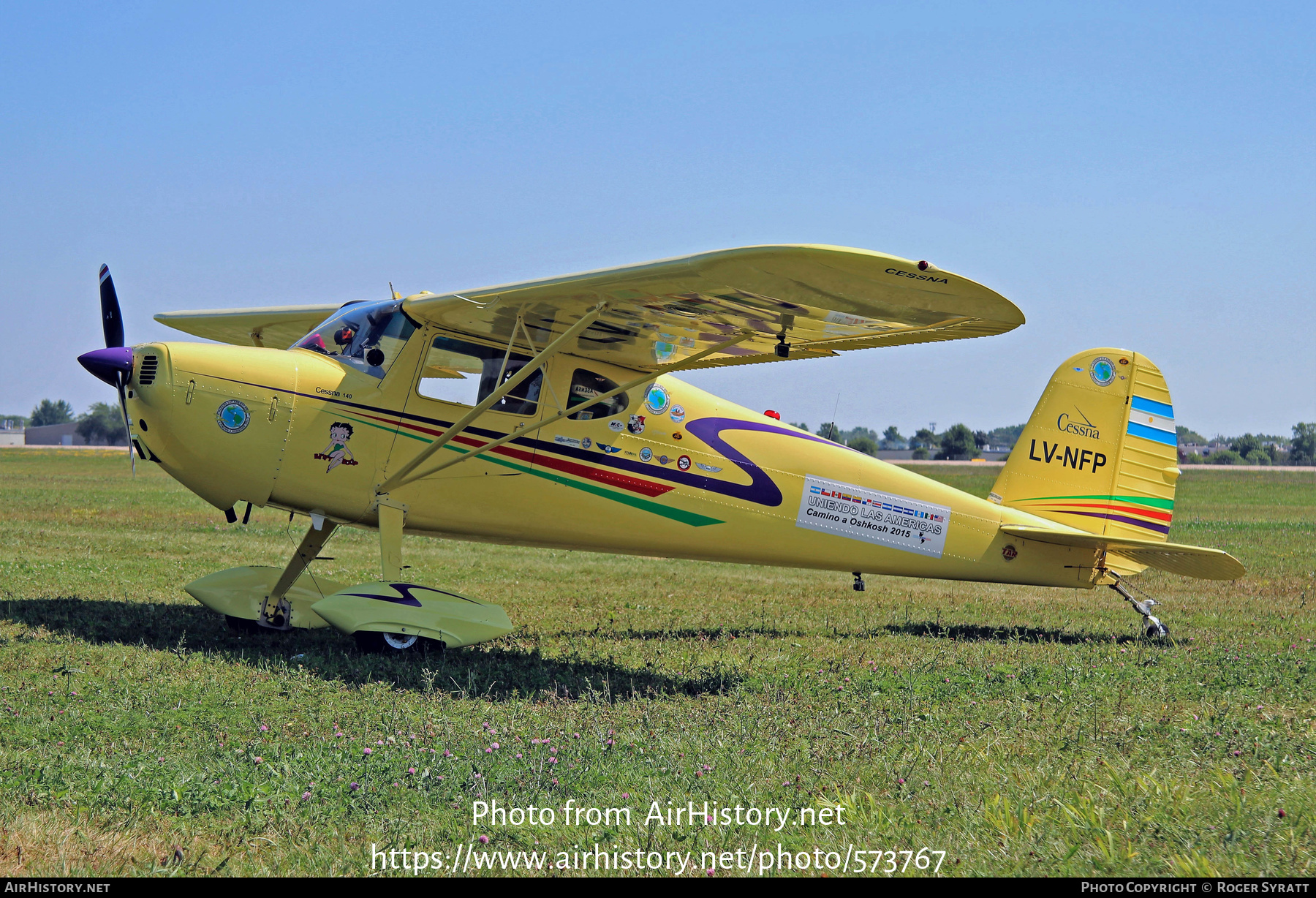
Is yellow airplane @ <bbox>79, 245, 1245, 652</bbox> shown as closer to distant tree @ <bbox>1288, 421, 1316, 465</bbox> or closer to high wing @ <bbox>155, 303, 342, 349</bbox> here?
high wing @ <bbox>155, 303, 342, 349</bbox>

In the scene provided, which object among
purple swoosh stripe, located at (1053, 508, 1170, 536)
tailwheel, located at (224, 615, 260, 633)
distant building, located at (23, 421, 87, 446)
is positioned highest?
purple swoosh stripe, located at (1053, 508, 1170, 536)

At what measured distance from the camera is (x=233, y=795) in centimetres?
426

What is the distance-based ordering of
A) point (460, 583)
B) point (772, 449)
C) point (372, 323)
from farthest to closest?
point (460, 583)
point (772, 449)
point (372, 323)

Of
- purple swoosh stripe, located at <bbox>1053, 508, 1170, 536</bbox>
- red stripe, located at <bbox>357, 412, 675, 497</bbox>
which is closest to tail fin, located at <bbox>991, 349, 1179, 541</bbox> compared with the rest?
purple swoosh stripe, located at <bbox>1053, 508, 1170, 536</bbox>

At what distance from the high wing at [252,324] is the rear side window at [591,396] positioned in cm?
324

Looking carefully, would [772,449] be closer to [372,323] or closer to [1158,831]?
[372,323]

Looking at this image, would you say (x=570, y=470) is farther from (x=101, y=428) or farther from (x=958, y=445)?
(x=101, y=428)

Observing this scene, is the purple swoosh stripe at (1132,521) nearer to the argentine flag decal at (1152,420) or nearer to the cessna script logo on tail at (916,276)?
the argentine flag decal at (1152,420)

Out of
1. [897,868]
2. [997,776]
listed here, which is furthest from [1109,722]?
[897,868]

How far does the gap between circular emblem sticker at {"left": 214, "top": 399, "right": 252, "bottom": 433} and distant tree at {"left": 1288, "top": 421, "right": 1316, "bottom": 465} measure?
138947 millimetres

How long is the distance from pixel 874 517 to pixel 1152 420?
12.0 ft

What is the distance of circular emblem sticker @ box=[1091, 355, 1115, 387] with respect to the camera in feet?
34.9

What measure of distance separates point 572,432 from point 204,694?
12.6ft

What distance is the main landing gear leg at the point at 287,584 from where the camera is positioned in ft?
28.2
